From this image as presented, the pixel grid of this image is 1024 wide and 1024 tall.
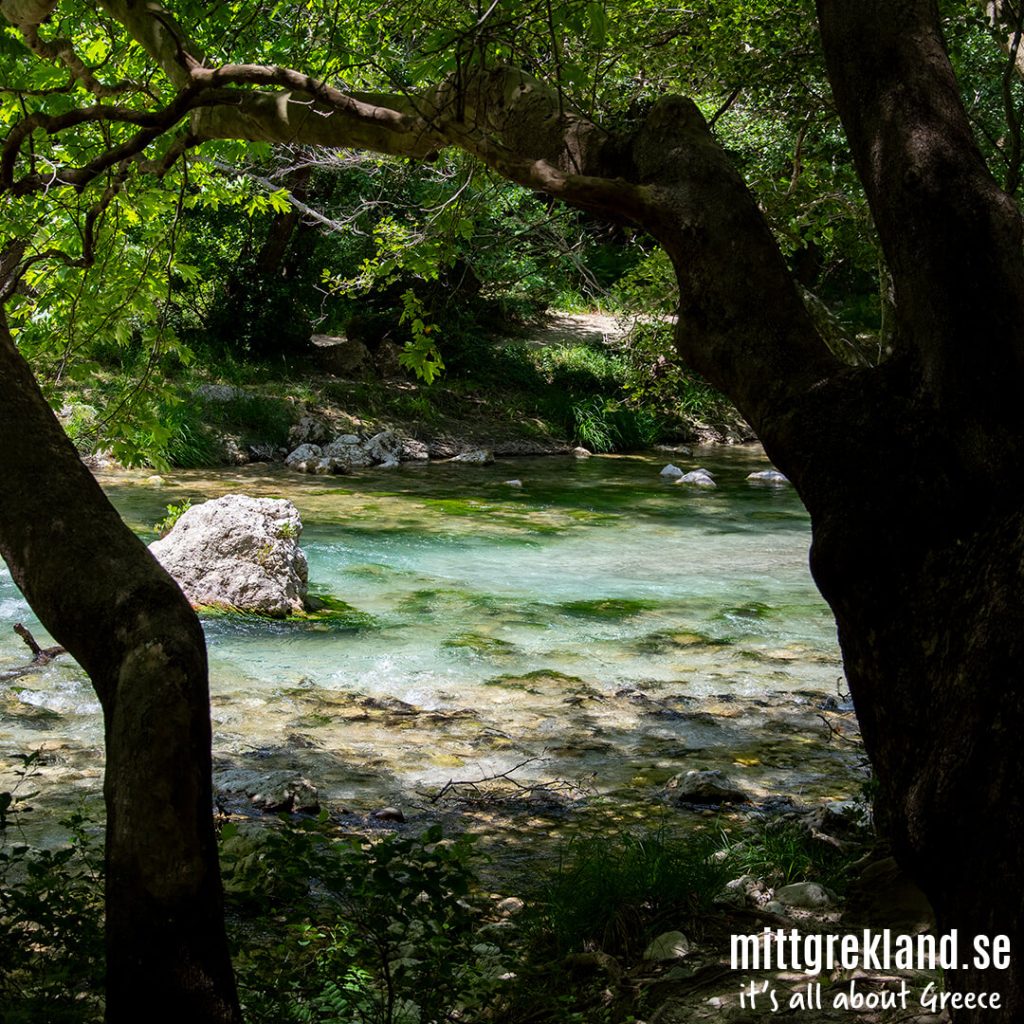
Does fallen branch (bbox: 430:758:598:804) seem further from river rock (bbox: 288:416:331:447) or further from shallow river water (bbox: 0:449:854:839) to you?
river rock (bbox: 288:416:331:447)

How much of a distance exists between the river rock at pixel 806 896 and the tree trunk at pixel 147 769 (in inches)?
91.1

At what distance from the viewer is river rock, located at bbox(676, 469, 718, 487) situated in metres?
18.8

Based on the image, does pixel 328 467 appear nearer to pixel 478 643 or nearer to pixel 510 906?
pixel 478 643

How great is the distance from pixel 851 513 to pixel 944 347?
0.43m

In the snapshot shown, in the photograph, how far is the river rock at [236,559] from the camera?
9.72 m

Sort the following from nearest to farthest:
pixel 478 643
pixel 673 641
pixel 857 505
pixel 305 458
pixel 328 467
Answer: pixel 857 505, pixel 478 643, pixel 673 641, pixel 328 467, pixel 305 458

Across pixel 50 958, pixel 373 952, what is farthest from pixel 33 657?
pixel 373 952

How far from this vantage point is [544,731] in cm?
704

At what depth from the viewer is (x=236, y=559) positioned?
9.91 m

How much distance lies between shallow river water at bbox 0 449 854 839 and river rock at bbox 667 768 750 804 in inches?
7.5

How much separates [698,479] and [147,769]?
1699 centimetres

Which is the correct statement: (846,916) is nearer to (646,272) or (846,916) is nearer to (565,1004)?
(565,1004)

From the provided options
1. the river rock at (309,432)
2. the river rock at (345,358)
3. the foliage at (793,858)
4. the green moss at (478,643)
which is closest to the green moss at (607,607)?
the green moss at (478,643)

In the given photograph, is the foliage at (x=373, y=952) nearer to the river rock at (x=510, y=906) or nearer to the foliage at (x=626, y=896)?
the foliage at (x=626, y=896)
